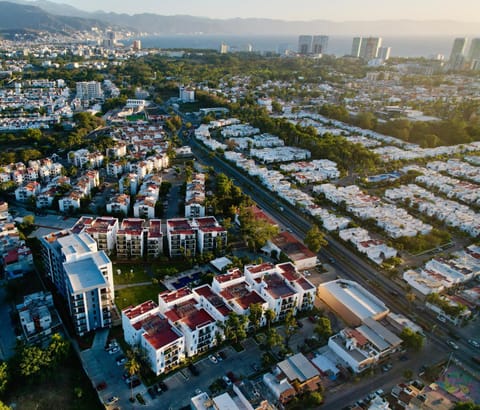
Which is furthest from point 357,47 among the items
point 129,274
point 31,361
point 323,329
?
point 31,361

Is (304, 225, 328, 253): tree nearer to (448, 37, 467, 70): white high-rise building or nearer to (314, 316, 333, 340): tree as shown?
(314, 316, 333, 340): tree

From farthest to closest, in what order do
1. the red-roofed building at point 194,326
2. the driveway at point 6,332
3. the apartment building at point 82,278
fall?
the apartment building at point 82,278, the driveway at point 6,332, the red-roofed building at point 194,326

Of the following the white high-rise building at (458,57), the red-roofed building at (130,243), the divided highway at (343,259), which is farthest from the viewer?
the white high-rise building at (458,57)

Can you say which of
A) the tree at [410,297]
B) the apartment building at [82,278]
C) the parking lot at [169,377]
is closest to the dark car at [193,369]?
the parking lot at [169,377]

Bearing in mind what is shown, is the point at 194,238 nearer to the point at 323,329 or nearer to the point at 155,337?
the point at 155,337

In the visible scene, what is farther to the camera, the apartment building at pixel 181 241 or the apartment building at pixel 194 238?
the apartment building at pixel 194 238

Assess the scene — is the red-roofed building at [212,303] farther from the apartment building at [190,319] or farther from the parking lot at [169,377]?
the parking lot at [169,377]

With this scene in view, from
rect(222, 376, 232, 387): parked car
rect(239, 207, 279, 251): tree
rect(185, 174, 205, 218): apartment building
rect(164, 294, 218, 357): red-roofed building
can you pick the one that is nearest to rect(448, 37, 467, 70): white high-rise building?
rect(185, 174, 205, 218): apartment building

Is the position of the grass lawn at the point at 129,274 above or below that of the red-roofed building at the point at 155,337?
below
